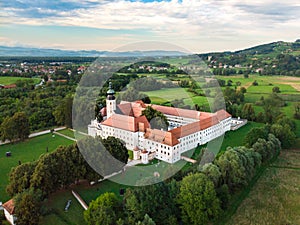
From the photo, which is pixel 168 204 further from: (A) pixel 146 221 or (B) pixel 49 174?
(B) pixel 49 174

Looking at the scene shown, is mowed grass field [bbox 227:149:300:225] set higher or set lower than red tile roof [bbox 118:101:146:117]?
lower

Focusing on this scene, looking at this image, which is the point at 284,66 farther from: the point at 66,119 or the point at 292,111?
the point at 66,119

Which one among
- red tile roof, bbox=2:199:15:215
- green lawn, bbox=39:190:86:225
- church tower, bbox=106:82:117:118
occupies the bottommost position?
green lawn, bbox=39:190:86:225

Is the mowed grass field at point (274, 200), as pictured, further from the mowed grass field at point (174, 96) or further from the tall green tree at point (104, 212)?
the mowed grass field at point (174, 96)

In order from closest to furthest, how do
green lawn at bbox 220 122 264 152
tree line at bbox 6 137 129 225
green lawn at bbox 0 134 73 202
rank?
tree line at bbox 6 137 129 225 < green lawn at bbox 0 134 73 202 < green lawn at bbox 220 122 264 152

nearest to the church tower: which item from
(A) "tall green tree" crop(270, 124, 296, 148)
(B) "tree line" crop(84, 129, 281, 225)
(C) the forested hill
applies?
(B) "tree line" crop(84, 129, 281, 225)

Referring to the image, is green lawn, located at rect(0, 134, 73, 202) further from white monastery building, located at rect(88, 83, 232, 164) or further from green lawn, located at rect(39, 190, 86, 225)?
green lawn, located at rect(39, 190, 86, 225)

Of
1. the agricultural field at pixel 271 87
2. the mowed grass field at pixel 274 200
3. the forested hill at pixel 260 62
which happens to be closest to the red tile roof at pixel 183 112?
the mowed grass field at pixel 274 200
